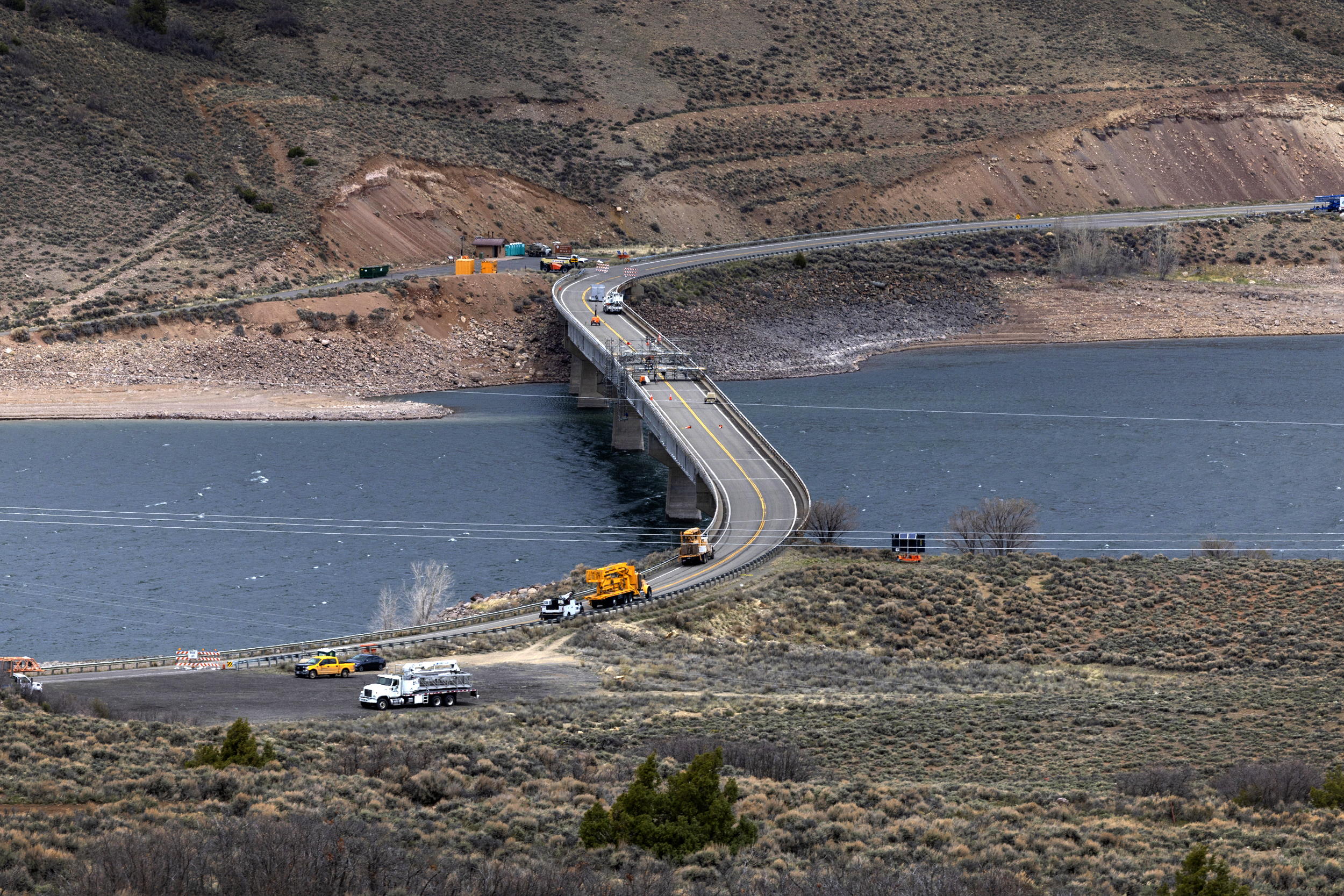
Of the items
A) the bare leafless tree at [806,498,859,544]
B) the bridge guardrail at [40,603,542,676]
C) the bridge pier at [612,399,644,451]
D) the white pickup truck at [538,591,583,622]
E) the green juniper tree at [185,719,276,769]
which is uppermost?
the bridge pier at [612,399,644,451]

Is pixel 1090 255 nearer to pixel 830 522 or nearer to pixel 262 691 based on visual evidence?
pixel 830 522

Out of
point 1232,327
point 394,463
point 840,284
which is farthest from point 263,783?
point 1232,327

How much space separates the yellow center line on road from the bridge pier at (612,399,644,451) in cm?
252

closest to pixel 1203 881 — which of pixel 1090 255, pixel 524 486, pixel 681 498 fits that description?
pixel 681 498

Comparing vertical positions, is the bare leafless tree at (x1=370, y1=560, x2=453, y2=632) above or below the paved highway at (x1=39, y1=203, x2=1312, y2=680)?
below

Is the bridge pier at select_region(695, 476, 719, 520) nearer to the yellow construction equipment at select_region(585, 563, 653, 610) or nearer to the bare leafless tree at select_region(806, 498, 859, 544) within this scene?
the bare leafless tree at select_region(806, 498, 859, 544)

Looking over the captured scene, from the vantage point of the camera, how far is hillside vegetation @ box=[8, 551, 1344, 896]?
787 inches

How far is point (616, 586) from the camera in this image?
4594cm

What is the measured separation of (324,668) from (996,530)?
26.0m

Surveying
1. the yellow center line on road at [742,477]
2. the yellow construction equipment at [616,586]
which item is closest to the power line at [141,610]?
the yellow construction equipment at [616,586]

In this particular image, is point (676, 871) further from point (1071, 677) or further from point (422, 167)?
point (422, 167)

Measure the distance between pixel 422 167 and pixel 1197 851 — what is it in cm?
9395

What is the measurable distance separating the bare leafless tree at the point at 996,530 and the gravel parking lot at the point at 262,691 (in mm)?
20458

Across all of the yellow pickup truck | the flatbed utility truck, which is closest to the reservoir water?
the yellow pickup truck
